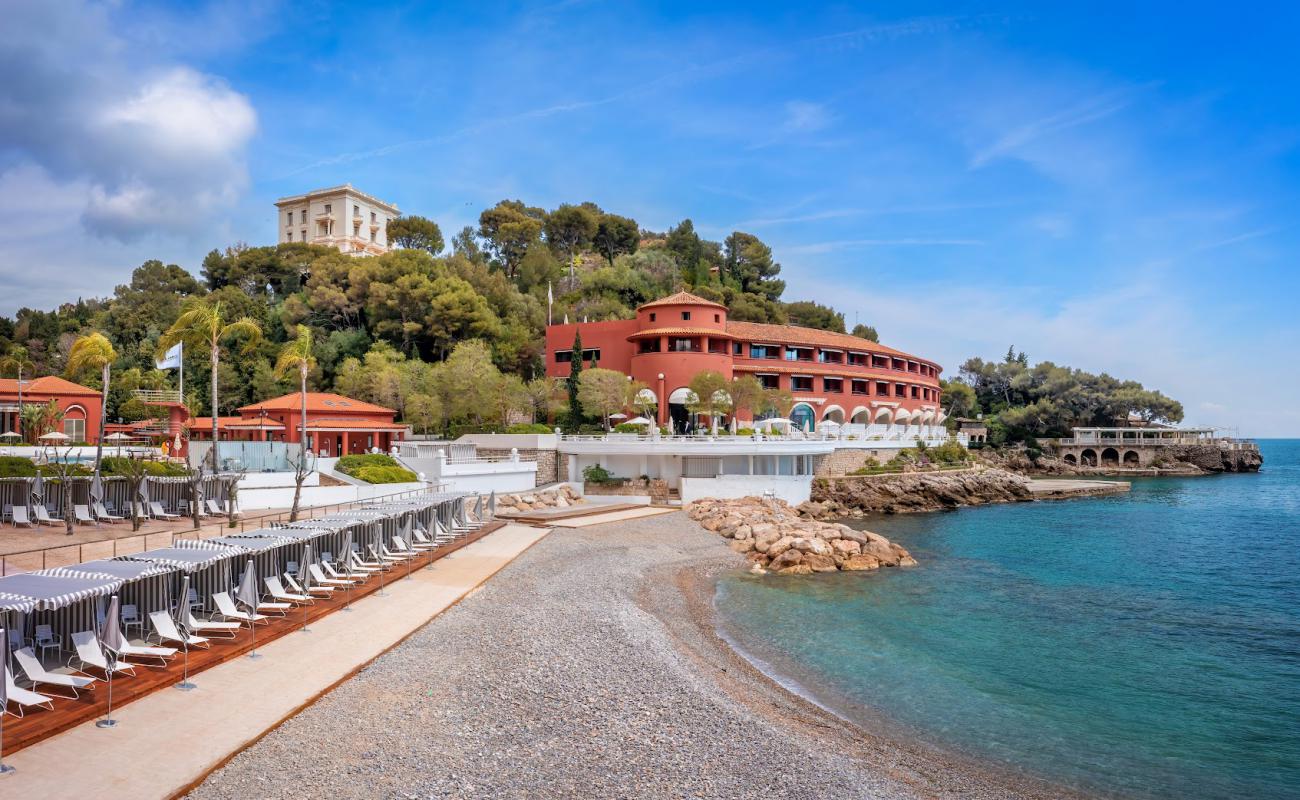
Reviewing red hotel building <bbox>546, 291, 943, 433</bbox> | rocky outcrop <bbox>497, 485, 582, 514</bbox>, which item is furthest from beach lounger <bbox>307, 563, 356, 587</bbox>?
red hotel building <bbox>546, 291, 943, 433</bbox>

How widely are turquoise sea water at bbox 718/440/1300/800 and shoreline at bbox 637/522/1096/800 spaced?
318mm

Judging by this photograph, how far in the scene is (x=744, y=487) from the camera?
41812 mm

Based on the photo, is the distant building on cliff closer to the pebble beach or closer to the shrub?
the shrub

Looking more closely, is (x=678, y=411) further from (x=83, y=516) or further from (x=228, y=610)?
(x=228, y=610)

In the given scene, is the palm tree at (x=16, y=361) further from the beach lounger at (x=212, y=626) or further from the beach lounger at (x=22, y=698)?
the beach lounger at (x=22, y=698)

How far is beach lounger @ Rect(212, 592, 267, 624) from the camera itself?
544 inches

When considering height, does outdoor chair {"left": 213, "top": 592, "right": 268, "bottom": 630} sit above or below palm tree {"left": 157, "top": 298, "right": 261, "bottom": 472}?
below

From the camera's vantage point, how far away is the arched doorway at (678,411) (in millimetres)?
51656

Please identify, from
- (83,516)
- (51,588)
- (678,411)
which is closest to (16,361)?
(83,516)

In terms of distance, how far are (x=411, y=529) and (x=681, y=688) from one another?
12.7m

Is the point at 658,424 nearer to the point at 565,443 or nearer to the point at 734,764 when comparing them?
the point at 565,443

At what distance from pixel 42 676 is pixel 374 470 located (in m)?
24.2

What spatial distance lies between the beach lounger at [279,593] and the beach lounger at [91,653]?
176 inches

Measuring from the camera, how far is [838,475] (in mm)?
48406
